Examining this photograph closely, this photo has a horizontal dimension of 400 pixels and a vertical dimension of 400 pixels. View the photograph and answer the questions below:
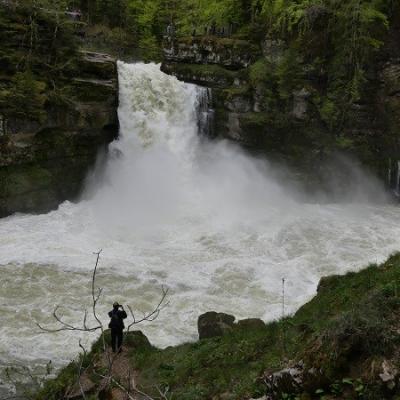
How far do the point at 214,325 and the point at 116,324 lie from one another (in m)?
2.41

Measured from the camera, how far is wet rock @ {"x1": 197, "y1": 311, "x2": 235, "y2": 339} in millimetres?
10680

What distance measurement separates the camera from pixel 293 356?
7203 mm

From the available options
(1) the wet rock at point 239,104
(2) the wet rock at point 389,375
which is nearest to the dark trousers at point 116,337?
(2) the wet rock at point 389,375

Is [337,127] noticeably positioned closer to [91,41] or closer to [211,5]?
[211,5]

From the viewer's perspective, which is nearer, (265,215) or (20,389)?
(20,389)

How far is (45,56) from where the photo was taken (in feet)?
72.0

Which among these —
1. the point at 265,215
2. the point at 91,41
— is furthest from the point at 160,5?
the point at 265,215

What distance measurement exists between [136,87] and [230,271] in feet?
44.6

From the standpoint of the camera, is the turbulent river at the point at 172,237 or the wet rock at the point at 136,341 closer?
the wet rock at the point at 136,341

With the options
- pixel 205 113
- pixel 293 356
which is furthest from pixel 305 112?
pixel 293 356

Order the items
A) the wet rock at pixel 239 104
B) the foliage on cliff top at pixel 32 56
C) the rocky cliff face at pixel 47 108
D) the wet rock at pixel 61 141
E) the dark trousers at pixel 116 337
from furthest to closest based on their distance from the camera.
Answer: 1. the wet rock at pixel 239 104
2. the wet rock at pixel 61 141
3. the rocky cliff face at pixel 47 108
4. the foliage on cliff top at pixel 32 56
5. the dark trousers at pixel 116 337

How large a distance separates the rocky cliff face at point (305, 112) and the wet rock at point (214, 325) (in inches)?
639

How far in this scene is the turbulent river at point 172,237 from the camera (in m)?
13.2

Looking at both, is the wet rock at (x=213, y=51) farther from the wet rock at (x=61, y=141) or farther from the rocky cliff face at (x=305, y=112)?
the wet rock at (x=61, y=141)
